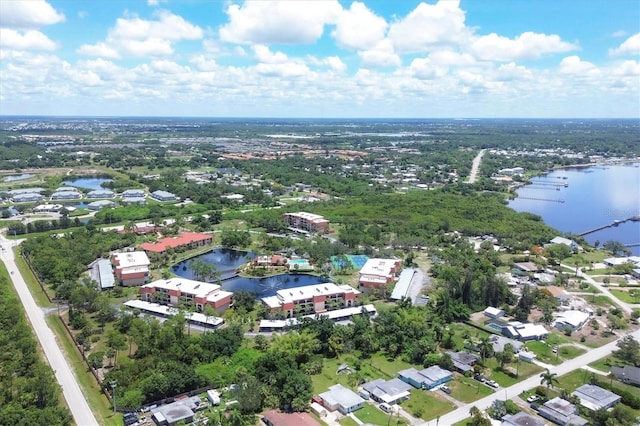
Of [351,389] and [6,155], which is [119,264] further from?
[6,155]

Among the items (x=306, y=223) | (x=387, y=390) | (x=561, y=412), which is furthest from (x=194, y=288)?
(x=561, y=412)

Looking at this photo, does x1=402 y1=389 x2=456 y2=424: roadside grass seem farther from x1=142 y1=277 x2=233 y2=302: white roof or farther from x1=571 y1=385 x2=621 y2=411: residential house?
x1=142 y1=277 x2=233 y2=302: white roof

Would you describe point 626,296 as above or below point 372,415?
above

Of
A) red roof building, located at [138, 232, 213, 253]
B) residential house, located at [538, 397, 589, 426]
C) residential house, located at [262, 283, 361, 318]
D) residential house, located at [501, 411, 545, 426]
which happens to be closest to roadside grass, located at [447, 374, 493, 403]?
residential house, located at [501, 411, 545, 426]

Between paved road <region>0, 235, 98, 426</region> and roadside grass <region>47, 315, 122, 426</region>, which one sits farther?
paved road <region>0, 235, 98, 426</region>

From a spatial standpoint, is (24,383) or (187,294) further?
(187,294)

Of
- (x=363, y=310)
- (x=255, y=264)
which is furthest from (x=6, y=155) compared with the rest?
(x=363, y=310)

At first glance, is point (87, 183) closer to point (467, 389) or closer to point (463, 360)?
point (463, 360)
